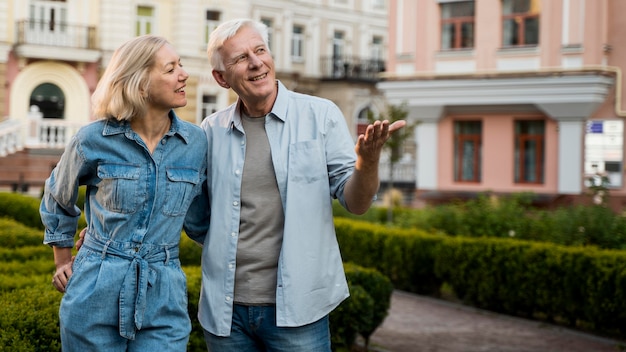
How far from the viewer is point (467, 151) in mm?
23500

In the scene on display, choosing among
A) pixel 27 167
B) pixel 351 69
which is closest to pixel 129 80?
pixel 27 167

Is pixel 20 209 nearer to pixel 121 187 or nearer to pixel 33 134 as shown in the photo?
pixel 121 187

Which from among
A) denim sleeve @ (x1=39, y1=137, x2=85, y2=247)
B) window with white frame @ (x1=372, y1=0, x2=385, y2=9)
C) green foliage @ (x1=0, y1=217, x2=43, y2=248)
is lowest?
green foliage @ (x1=0, y1=217, x2=43, y2=248)

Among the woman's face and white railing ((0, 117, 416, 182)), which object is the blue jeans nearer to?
the woman's face

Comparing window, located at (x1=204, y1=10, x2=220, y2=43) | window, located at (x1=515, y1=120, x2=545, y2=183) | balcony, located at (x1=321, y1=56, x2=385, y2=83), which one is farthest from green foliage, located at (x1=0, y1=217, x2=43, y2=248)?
balcony, located at (x1=321, y1=56, x2=385, y2=83)

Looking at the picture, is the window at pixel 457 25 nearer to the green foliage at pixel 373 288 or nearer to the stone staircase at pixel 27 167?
the stone staircase at pixel 27 167

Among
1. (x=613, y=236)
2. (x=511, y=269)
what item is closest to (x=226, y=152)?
(x=511, y=269)

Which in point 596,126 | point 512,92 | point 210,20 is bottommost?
point 596,126

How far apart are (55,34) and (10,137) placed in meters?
4.55

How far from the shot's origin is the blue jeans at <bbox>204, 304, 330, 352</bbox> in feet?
11.3

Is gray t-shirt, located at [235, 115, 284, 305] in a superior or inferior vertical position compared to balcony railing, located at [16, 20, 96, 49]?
inferior

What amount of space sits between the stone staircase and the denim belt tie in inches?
910

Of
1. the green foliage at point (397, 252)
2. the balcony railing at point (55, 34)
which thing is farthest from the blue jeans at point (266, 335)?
the balcony railing at point (55, 34)

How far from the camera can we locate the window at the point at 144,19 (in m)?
32.4
